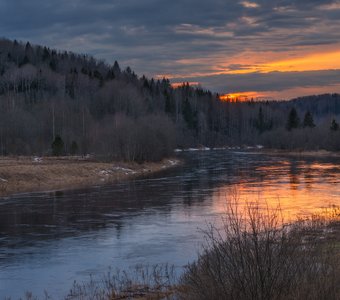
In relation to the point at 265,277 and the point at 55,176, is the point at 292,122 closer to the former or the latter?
the point at 55,176

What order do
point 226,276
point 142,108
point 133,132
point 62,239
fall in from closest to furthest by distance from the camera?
point 226,276, point 62,239, point 133,132, point 142,108

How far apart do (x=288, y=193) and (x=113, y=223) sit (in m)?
15.8

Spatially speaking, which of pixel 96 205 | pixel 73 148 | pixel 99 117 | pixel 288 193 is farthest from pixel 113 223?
pixel 99 117

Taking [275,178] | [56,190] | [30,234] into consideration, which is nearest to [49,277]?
[30,234]

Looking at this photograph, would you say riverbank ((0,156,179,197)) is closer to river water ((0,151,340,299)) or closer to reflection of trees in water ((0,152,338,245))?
river water ((0,151,340,299))

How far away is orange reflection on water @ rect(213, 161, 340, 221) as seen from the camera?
101 feet

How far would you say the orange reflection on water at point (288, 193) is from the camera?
101 feet

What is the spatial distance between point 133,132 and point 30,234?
51.0 meters

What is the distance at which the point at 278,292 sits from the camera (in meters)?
8.63

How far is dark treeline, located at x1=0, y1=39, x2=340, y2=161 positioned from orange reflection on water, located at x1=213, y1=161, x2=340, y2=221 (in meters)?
28.1

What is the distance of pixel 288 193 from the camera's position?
38.3m

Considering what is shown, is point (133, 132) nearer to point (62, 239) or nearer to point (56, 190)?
point (56, 190)

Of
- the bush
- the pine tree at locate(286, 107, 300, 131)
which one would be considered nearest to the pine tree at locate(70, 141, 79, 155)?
the bush

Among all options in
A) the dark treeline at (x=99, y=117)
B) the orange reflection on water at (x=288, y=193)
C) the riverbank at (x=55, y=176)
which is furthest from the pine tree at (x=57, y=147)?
the orange reflection on water at (x=288, y=193)
